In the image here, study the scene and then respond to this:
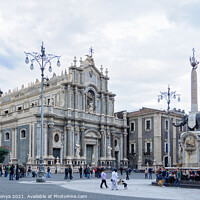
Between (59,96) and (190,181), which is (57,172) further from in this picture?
(190,181)

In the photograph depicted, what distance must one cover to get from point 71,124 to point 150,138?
48.7 ft

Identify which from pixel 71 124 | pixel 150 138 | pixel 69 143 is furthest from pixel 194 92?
pixel 150 138

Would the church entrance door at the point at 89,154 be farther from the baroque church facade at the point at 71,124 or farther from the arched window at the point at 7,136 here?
the arched window at the point at 7,136

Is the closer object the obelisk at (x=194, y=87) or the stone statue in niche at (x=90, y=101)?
the obelisk at (x=194, y=87)

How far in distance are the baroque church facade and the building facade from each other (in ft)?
7.63

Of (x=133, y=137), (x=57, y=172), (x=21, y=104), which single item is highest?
(x=21, y=104)

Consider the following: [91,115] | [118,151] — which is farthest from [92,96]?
[118,151]

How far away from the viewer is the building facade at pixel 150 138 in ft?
199

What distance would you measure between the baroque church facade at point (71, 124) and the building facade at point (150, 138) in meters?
2.33

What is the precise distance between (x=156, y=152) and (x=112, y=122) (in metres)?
8.68

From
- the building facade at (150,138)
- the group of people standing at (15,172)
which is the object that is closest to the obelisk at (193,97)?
the group of people standing at (15,172)

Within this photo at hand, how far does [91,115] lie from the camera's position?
58.0 meters

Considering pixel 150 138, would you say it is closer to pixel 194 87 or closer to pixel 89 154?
pixel 89 154

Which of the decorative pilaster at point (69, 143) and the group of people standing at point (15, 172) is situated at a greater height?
the decorative pilaster at point (69, 143)
